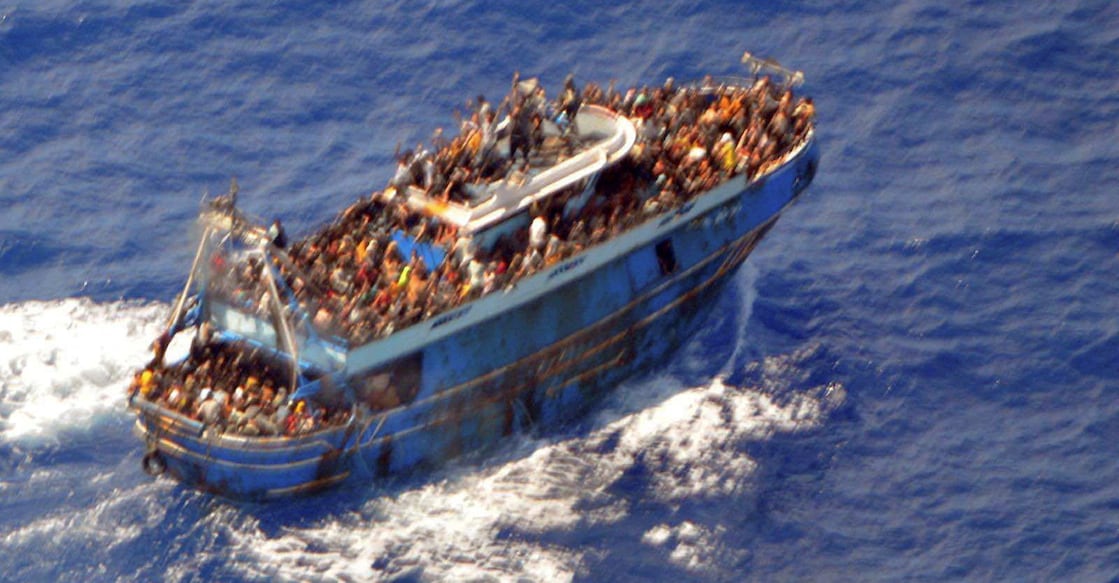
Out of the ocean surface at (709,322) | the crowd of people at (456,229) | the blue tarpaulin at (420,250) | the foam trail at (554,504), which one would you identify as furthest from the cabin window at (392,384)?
the blue tarpaulin at (420,250)

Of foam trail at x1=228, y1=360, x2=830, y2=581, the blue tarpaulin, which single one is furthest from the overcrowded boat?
foam trail at x1=228, y1=360, x2=830, y2=581

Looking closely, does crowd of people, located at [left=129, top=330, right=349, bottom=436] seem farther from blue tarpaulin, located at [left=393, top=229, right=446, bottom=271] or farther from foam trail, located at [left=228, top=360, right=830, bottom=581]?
blue tarpaulin, located at [left=393, top=229, right=446, bottom=271]

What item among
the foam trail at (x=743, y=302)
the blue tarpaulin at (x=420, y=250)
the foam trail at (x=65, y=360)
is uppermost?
the blue tarpaulin at (x=420, y=250)

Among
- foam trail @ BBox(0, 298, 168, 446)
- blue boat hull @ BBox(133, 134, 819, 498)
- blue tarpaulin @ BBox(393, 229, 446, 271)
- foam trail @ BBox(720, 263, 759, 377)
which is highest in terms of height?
blue tarpaulin @ BBox(393, 229, 446, 271)

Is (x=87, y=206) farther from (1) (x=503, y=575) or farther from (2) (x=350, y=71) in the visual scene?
(1) (x=503, y=575)

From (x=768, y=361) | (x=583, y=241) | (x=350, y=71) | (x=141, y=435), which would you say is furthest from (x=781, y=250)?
(x=141, y=435)

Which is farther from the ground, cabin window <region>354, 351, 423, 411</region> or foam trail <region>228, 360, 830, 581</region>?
cabin window <region>354, 351, 423, 411</region>

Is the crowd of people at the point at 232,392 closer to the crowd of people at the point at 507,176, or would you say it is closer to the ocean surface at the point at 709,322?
the crowd of people at the point at 507,176
